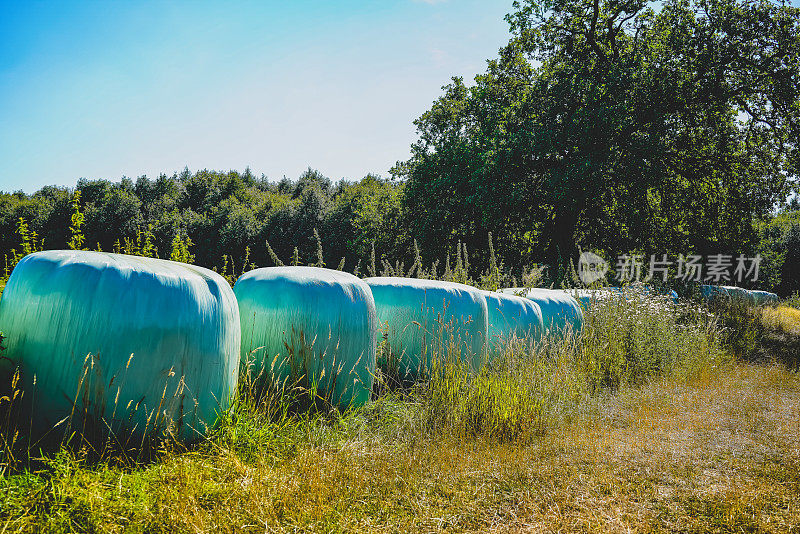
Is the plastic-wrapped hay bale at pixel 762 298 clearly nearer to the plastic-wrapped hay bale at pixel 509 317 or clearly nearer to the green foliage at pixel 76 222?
the plastic-wrapped hay bale at pixel 509 317

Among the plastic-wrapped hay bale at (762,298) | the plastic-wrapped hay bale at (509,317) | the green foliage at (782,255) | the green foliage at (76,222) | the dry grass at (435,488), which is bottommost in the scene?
the dry grass at (435,488)

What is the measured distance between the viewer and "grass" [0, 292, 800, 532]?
1.99 metres

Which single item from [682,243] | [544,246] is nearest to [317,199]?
[544,246]

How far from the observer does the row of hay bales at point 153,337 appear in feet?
7.47

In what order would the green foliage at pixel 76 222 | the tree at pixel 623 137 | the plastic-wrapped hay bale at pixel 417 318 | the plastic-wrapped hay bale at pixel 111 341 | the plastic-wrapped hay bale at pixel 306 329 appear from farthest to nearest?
the tree at pixel 623 137 → the plastic-wrapped hay bale at pixel 417 318 → the green foliage at pixel 76 222 → the plastic-wrapped hay bale at pixel 306 329 → the plastic-wrapped hay bale at pixel 111 341

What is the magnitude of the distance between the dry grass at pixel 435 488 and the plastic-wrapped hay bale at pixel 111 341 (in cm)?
27

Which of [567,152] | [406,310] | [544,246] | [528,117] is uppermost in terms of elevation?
[528,117]

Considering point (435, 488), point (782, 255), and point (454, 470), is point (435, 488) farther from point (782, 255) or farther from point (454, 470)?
point (782, 255)

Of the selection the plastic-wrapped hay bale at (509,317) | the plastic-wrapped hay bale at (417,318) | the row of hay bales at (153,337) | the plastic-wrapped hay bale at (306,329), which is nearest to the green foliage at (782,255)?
the plastic-wrapped hay bale at (509,317)

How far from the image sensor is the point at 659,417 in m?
4.08

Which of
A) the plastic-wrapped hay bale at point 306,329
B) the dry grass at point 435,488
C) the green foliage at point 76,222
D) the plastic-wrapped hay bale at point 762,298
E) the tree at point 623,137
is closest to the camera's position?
the dry grass at point 435,488

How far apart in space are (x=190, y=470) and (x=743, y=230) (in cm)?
1711

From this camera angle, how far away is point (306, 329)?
10.5 feet

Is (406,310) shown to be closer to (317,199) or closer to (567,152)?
(567,152)
